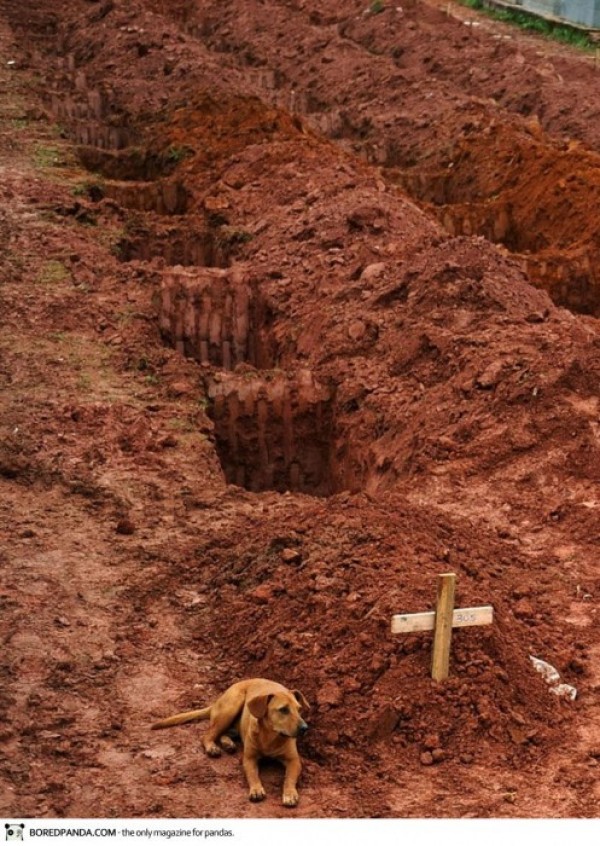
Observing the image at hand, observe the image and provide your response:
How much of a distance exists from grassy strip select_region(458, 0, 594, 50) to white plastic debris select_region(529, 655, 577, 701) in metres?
24.1

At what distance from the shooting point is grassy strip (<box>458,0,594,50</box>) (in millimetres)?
31023

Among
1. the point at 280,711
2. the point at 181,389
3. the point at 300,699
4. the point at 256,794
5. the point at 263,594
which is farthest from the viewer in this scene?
the point at 181,389

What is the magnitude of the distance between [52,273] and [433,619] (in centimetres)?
856

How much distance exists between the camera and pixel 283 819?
686 centimetres

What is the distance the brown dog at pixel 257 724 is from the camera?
281 inches

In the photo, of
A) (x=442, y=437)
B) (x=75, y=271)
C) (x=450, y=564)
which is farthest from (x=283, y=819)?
(x=75, y=271)

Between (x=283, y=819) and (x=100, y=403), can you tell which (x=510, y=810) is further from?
(x=100, y=403)

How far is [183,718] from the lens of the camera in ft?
26.1

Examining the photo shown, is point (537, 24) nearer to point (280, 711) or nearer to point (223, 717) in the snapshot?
point (223, 717)

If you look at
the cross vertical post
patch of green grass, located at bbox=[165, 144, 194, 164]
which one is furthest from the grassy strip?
the cross vertical post

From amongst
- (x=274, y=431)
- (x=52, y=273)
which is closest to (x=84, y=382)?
(x=274, y=431)

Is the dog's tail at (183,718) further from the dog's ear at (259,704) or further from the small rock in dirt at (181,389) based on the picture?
the small rock in dirt at (181,389)

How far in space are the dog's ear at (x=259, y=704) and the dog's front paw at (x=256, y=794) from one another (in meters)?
0.37

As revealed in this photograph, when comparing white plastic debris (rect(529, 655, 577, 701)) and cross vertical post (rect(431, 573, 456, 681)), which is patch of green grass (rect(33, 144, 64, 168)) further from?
cross vertical post (rect(431, 573, 456, 681))
